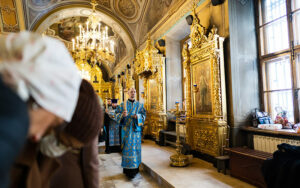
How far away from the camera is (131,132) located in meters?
4.93

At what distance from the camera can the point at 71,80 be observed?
0.65 m

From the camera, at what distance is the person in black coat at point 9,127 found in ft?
1.59

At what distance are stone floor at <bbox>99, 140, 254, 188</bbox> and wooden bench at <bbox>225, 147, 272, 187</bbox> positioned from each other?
13cm

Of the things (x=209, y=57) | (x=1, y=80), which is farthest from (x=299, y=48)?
(x=1, y=80)

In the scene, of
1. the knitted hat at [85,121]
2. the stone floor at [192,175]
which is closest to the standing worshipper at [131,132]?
the stone floor at [192,175]

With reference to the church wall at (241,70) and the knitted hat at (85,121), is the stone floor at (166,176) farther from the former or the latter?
the knitted hat at (85,121)

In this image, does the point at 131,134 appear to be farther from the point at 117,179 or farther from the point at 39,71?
the point at 39,71

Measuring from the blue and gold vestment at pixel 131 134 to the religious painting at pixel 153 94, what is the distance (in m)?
3.46

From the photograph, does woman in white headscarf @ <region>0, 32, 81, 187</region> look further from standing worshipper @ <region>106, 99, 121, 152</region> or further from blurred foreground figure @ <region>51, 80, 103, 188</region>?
standing worshipper @ <region>106, 99, 121, 152</region>

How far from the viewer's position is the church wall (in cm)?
465


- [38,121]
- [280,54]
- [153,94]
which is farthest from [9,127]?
[153,94]

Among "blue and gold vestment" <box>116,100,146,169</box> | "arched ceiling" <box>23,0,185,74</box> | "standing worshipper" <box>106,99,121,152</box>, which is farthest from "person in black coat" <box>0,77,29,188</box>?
"arched ceiling" <box>23,0,185,74</box>

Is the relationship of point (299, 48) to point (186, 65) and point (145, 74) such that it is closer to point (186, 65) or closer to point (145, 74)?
point (186, 65)

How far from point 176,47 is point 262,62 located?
4.08 metres
